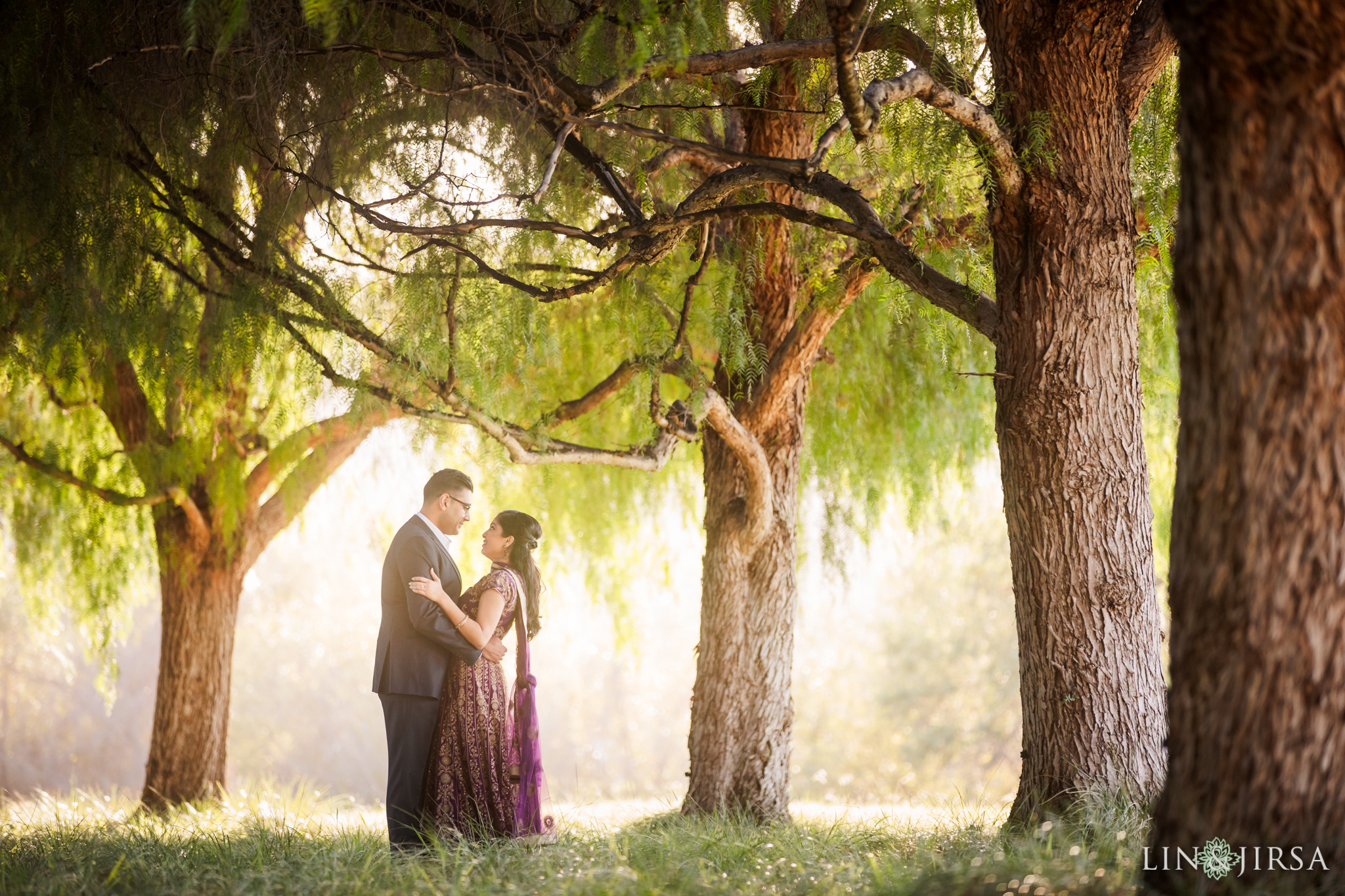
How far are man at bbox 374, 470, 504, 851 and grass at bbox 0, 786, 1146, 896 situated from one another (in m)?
0.24

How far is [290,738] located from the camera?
72.4ft

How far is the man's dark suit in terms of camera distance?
11.6 feet

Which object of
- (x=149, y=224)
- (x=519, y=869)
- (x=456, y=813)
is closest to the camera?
(x=519, y=869)

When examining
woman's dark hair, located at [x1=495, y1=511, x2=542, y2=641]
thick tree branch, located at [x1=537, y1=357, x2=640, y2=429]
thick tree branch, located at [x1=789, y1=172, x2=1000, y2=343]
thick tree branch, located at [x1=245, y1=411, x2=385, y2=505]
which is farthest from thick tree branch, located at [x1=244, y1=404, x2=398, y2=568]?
thick tree branch, located at [x1=789, y1=172, x2=1000, y2=343]

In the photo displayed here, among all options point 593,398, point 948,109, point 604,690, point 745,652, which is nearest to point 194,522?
point 593,398

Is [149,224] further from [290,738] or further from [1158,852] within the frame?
[290,738]

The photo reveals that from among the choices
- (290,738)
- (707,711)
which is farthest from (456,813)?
(290,738)

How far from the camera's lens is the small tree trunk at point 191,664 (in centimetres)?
565

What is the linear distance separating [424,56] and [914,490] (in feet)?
13.2

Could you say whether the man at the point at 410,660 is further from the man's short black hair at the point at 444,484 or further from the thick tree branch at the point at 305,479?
the thick tree branch at the point at 305,479

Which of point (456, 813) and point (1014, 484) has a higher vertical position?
point (1014, 484)

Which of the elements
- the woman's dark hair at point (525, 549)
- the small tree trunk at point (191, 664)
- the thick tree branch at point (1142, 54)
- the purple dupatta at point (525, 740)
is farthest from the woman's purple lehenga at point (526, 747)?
the thick tree branch at point (1142, 54)

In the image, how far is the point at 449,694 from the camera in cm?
365

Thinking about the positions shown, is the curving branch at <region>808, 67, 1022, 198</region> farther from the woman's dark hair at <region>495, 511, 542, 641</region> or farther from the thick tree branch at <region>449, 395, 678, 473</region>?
the woman's dark hair at <region>495, 511, 542, 641</region>
